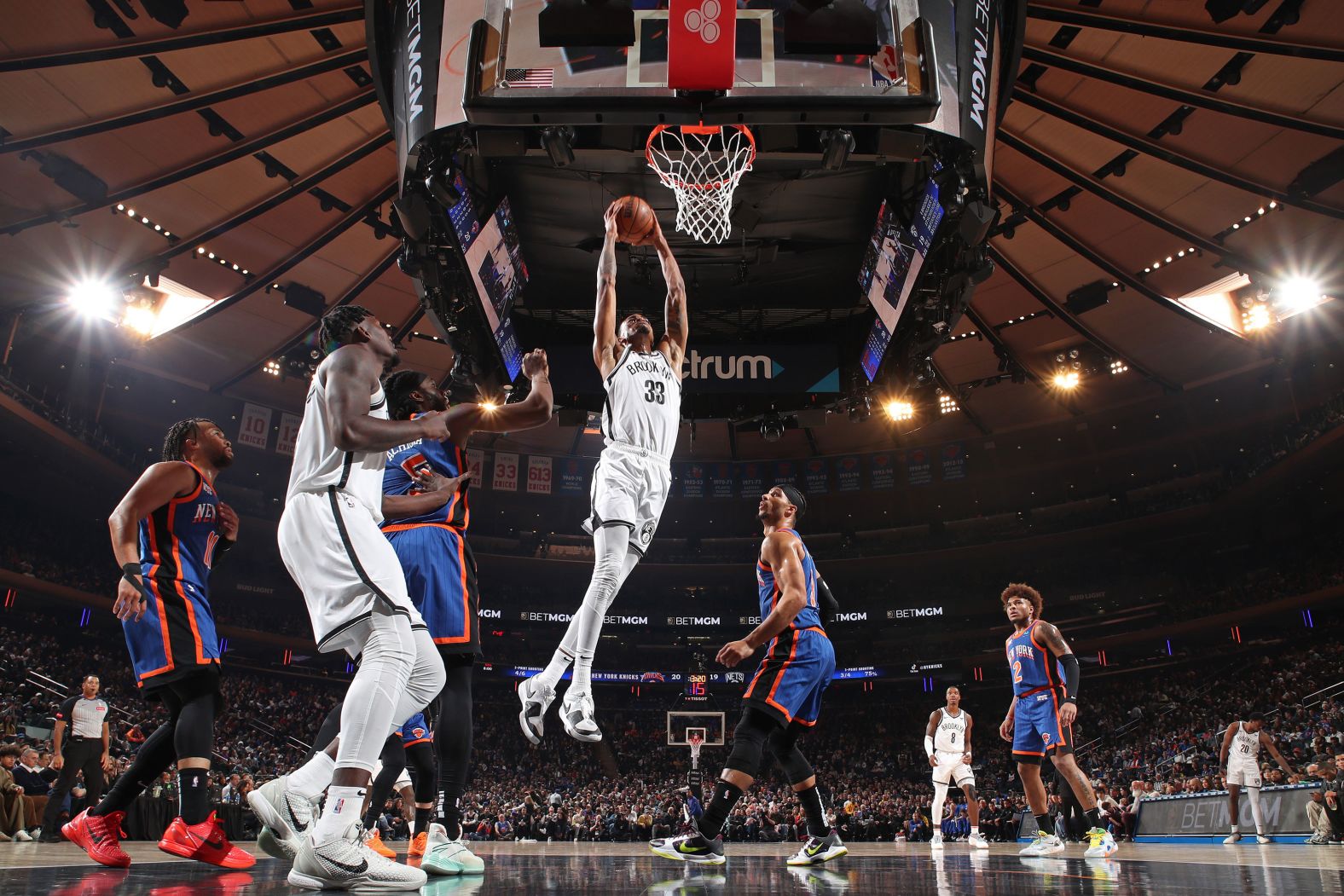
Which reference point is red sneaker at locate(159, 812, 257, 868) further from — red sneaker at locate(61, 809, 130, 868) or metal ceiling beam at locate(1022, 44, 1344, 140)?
metal ceiling beam at locate(1022, 44, 1344, 140)

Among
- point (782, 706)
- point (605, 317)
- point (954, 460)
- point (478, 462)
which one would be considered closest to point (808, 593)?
point (782, 706)

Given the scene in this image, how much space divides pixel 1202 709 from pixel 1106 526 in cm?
657

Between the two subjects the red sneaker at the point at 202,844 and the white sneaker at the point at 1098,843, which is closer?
the red sneaker at the point at 202,844

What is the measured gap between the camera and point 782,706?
195 inches

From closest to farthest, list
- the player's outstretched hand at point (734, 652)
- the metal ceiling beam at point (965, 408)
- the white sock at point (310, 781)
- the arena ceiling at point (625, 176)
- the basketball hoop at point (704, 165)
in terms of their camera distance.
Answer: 1. the white sock at point (310, 781)
2. the player's outstretched hand at point (734, 652)
3. the basketball hoop at point (704, 165)
4. the arena ceiling at point (625, 176)
5. the metal ceiling beam at point (965, 408)

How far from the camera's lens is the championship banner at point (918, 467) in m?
29.8

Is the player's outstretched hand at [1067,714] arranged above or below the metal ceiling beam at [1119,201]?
below

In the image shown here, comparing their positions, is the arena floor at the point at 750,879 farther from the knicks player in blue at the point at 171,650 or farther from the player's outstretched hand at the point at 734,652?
the player's outstretched hand at the point at 734,652

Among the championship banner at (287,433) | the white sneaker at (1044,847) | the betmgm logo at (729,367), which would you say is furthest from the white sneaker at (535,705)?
the championship banner at (287,433)

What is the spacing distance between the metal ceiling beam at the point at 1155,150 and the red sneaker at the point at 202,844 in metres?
11.0

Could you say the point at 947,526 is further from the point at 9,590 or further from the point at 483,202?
the point at 9,590

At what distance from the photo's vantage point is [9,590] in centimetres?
2206

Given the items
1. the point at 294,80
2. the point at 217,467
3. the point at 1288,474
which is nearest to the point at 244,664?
the point at 294,80

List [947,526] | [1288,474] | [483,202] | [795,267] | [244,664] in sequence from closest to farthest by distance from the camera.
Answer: [483,202], [795,267], [1288,474], [244,664], [947,526]
